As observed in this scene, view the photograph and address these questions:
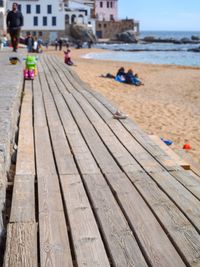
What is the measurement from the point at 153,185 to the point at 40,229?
4.23 ft

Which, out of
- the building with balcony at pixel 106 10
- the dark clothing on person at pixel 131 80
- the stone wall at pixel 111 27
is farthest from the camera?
the building with balcony at pixel 106 10

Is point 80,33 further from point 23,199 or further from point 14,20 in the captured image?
point 23,199

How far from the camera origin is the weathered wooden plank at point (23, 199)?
349 centimetres

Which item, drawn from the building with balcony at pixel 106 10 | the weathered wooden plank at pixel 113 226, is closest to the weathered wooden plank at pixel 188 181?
the weathered wooden plank at pixel 113 226

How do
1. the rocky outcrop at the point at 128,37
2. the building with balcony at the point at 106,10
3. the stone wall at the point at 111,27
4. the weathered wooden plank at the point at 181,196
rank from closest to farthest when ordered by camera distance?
the weathered wooden plank at the point at 181,196, the rocky outcrop at the point at 128,37, the stone wall at the point at 111,27, the building with balcony at the point at 106,10

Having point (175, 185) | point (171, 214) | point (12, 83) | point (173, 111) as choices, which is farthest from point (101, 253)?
point (173, 111)

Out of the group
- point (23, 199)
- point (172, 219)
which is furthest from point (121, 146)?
point (172, 219)

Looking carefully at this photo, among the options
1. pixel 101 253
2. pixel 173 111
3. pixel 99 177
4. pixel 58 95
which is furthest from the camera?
pixel 173 111

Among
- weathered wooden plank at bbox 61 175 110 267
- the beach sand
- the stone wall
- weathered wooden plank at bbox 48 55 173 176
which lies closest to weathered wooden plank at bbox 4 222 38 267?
weathered wooden plank at bbox 61 175 110 267

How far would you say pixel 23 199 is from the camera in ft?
12.6

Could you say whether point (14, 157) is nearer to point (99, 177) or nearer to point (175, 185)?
point (99, 177)

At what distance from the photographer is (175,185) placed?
14.1 feet

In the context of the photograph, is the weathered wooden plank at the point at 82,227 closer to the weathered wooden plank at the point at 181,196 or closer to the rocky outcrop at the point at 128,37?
the weathered wooden plank at the point at 181,196

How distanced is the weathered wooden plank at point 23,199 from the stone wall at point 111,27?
100m
